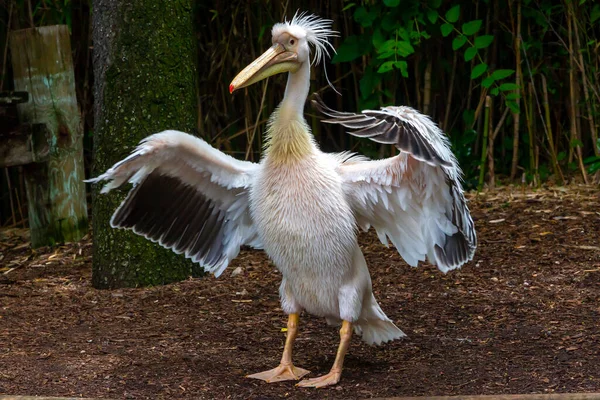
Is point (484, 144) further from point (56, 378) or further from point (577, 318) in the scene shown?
point (56, 378)

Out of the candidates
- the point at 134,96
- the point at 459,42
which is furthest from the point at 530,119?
the point at 134,96

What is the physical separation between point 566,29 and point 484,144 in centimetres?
112

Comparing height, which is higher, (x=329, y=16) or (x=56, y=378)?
(x=329, y=16)

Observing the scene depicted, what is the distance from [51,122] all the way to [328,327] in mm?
2656

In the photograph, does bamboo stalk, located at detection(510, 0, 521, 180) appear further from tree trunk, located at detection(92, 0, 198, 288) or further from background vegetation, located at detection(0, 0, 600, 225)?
tree trunk, located at detection(92, 0, 198, 288)

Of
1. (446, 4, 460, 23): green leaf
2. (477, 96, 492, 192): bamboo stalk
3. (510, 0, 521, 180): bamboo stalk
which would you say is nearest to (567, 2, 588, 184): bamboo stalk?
(510, 0, 521, 180): bamboo stalk

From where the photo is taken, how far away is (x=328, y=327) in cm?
456

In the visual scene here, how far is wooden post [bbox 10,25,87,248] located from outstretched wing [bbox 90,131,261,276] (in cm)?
222

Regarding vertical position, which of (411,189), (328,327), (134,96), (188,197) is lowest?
(328,327)

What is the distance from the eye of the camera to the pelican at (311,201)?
3732 mm

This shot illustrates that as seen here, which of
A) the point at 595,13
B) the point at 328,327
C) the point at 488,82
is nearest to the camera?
the point at 328,327

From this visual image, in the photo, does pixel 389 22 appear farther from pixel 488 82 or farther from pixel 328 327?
pixel 328 327

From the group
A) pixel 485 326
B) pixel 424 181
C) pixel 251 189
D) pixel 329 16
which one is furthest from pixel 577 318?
pixel 329 16

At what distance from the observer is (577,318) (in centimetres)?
430
